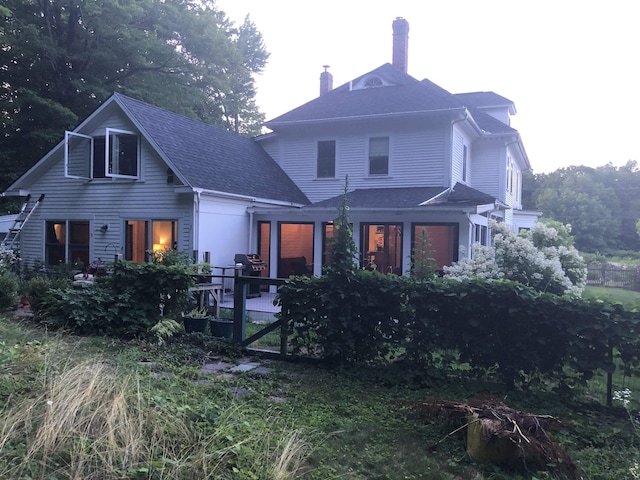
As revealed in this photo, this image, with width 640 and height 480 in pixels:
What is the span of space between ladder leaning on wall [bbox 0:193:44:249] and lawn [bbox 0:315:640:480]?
10.3m

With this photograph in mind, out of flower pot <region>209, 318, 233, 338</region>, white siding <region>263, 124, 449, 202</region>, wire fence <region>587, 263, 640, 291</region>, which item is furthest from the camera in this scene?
wire fence <region>587, 263, 640, 291</region>

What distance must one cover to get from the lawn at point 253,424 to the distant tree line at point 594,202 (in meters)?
41.9

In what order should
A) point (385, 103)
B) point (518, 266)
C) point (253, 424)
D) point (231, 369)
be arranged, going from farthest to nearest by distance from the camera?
1. point (385, 103)
2. point (518, 266)
3. point (231, 369)
4. point (253, 424)

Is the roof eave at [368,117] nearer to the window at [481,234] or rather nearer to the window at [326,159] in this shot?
the window at [326,159]

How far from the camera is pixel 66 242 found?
14.2 metres

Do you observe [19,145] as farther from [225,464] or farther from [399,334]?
[225,464]

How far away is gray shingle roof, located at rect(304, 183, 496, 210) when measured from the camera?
12449 mm

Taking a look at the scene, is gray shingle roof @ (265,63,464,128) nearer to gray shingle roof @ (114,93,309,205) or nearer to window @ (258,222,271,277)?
gray shingle roof @ (114,93,309,205)

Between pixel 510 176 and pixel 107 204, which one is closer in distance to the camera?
pixel 107 204

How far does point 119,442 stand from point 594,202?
5021cm

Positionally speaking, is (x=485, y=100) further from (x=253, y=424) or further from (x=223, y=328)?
(x=253, y=424)

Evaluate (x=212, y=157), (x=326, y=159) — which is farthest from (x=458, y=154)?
(x=212, y=157)

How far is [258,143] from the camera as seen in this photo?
57.9 feet

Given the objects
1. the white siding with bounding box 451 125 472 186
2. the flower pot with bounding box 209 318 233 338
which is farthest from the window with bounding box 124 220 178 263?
the white siding with bounding box 451 125 472 186
